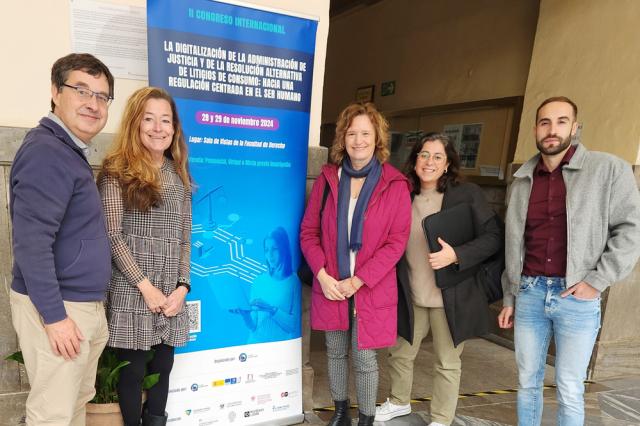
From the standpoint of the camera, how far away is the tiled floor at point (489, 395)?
262cm

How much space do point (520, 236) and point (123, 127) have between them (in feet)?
5.92

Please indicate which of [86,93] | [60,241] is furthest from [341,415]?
[86,93]

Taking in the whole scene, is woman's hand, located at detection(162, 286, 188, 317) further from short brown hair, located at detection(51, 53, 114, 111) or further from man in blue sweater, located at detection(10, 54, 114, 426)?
short brown hair, located at detection(51, 53, 114, 111)

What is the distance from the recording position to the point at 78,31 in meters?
1.86

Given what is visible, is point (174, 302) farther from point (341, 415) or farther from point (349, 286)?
point (341, 415)

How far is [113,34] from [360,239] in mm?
1469

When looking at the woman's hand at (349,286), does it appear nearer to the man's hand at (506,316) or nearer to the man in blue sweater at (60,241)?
the man's hand at (506,316)

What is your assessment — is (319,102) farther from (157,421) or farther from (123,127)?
(157,421)

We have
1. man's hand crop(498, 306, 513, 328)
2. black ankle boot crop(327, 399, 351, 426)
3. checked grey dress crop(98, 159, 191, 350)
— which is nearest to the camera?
checked grey dress crop(98, 159, 191, 350)

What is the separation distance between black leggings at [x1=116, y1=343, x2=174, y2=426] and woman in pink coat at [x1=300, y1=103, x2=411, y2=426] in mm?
733

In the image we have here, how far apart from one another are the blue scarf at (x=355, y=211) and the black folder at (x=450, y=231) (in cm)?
33

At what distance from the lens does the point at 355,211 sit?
2.02 meters

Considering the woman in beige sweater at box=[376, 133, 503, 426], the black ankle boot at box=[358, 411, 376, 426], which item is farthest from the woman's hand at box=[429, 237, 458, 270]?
the black ankle boot at box=[358, 411, 376, 426]

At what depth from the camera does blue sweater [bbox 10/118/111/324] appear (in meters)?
1.26
